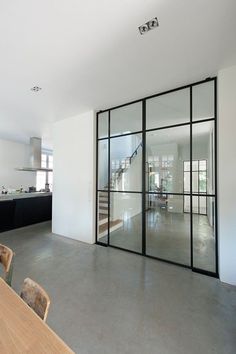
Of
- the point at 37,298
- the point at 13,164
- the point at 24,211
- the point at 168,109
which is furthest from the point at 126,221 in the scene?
the point at 13,164

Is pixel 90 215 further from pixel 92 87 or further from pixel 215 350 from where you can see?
pixel 215 350

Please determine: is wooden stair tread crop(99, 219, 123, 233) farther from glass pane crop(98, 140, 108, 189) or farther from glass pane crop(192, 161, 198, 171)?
glass pane crop(192, 161, 198, 171)

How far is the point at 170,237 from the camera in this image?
3.81 m

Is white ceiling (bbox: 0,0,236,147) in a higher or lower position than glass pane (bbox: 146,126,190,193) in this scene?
higher

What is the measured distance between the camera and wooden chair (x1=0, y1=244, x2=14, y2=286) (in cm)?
143

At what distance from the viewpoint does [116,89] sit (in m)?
3.36

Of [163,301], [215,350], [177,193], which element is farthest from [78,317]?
[177,193]

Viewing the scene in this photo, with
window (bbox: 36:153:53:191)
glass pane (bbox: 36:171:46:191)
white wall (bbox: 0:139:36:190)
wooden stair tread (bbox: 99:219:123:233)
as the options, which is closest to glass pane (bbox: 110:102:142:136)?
wooden stair tread (bbox: 99:219:123:233)

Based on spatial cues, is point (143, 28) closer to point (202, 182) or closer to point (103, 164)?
point (202, 182)

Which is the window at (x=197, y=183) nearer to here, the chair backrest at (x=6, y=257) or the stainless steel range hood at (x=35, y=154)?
the chair backrest at (x=6, y=257)

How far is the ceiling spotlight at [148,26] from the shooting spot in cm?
189

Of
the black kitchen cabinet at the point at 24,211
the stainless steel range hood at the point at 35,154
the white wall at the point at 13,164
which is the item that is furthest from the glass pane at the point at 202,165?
the white wall at the point at 13,164

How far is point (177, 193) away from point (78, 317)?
243 cm

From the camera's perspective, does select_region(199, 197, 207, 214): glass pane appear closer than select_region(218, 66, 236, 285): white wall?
No
